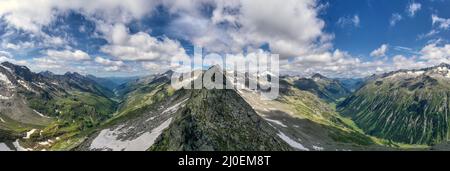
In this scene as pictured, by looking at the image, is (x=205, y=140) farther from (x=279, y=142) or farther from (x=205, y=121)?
(x=279, y=142)

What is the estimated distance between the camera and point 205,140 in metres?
159
